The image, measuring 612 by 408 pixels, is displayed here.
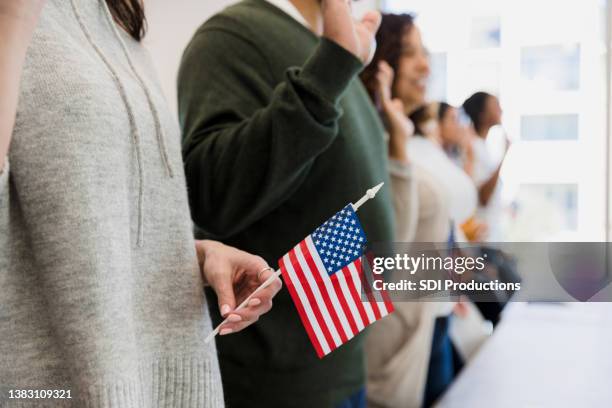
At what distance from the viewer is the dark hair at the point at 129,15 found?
2.15ft

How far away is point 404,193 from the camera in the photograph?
1277mm

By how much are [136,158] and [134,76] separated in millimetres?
91

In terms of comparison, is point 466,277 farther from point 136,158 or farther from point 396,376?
point 396,376

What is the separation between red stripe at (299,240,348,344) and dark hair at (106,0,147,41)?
288 mm

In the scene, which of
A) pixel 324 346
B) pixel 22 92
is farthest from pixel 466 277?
pixel 22 92

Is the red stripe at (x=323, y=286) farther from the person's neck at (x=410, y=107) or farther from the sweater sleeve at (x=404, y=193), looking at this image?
the person's neck at (x=410, y=107)

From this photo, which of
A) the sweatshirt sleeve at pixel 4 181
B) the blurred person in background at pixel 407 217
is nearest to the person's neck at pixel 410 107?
the blurred person in background at pixel 407 217

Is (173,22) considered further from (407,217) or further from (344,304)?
(407,217)

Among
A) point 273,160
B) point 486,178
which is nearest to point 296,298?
point 273,160

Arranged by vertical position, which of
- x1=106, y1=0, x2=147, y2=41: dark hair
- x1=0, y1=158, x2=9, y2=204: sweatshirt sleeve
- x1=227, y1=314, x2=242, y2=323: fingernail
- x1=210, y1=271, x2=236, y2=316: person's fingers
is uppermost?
x1=106, y1=0, x2=147, y2=41: dark hair

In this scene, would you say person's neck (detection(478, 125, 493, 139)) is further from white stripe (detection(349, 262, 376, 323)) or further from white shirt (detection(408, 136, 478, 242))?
white stripe (detection(349, 262, 376, 323))

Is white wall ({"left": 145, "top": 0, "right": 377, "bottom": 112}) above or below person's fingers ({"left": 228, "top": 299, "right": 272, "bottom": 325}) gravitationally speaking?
above

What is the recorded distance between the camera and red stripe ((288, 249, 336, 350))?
0.59 meters

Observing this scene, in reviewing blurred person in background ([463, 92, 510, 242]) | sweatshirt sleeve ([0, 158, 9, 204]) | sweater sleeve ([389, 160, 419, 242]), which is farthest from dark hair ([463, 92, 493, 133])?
sweatshirt sleeve ([0, 158, 9, 204])
